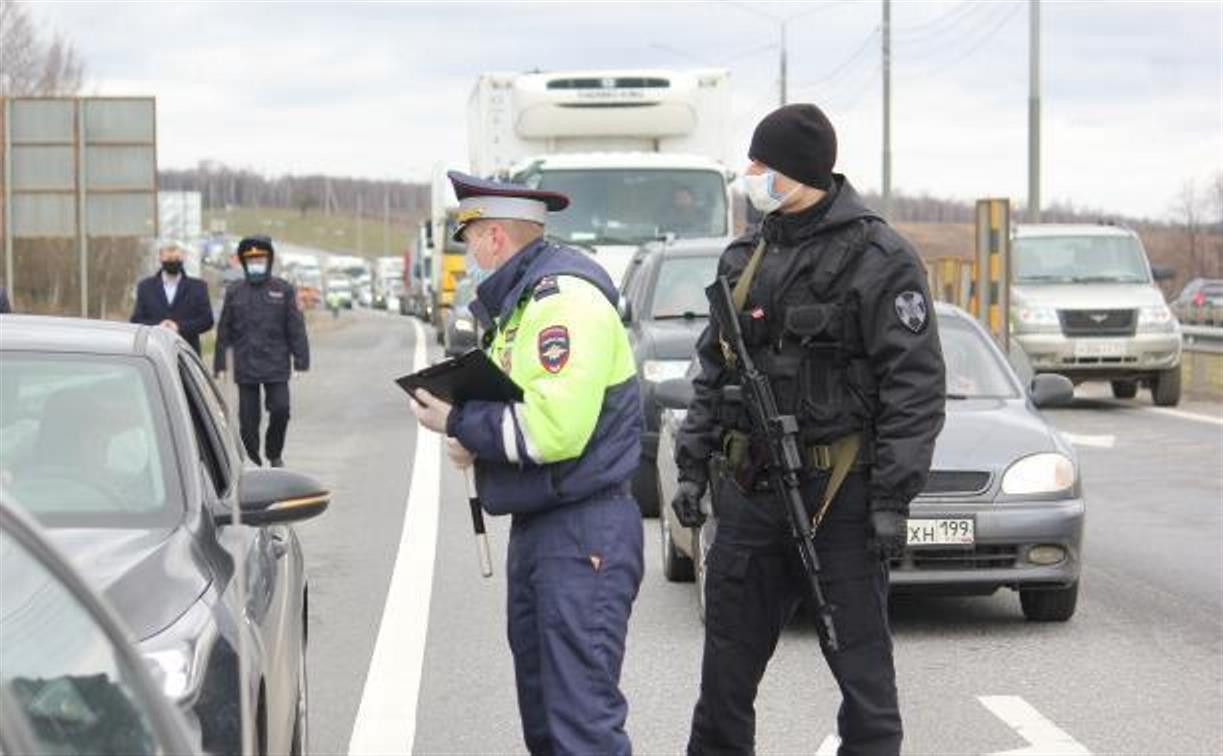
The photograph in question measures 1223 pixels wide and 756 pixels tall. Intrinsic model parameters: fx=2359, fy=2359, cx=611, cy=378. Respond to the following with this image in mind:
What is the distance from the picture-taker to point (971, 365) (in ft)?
37.0

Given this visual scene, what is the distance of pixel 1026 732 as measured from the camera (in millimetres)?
7871

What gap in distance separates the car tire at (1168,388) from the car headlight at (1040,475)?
16452mm

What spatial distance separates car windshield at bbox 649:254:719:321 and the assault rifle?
9017 millimetres

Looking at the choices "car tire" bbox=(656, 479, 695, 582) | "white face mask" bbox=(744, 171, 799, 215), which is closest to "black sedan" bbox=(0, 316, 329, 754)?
"white face mask" bbox=(744, 171, 799, 215)

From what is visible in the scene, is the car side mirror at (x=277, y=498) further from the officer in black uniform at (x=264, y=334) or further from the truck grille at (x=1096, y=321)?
the truck grille at (x=1096, y=321)

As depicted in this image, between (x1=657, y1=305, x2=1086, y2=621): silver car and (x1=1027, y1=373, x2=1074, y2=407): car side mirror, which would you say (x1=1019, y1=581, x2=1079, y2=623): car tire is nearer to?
(x1=657, y1=305, x2=1086, y2=621): silver car

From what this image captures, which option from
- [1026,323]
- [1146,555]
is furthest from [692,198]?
[1146,555]

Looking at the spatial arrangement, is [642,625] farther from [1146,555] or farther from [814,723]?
[1146,555]

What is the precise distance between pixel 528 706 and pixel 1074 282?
71.2 ft

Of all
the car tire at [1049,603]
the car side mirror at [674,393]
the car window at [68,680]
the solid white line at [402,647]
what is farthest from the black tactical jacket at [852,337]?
the car tire at [1049,603]

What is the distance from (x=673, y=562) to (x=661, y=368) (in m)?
3.00

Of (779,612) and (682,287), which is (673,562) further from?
(779,612)

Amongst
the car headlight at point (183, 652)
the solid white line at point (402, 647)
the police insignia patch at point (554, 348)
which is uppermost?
the police insignia patch at point (554, 348)

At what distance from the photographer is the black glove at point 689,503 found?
6.17 meters
